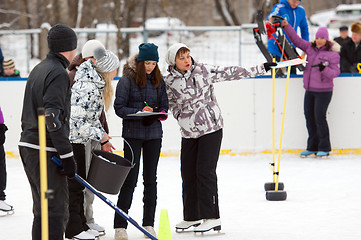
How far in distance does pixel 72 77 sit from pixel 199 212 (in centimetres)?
146

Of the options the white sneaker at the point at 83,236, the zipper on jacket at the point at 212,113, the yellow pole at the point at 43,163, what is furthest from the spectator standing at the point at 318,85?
the yellow pole at the point at 43,163

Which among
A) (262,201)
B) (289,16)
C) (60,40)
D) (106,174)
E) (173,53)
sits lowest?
(262,201)

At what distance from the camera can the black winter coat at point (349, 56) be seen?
10.6 m

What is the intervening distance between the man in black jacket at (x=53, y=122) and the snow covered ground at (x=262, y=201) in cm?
138

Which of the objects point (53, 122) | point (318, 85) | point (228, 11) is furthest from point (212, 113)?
point (228, 11)

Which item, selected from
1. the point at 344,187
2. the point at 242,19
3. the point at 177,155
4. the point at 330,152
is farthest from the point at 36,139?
the point at 242,19

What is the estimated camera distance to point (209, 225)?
558 centimetres

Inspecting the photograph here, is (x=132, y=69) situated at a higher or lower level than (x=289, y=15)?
lower

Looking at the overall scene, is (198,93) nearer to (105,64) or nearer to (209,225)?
(105,64)

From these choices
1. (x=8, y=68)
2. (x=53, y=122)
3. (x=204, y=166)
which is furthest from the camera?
(x=8, y=68)

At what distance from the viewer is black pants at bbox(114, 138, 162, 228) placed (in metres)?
5.42

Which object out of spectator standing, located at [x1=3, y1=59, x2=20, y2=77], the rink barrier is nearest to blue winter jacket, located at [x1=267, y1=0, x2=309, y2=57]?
the rink barrier

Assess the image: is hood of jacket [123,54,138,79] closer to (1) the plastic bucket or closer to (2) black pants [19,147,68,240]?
(1) the plastic bucket

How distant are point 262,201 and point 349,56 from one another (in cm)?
443
